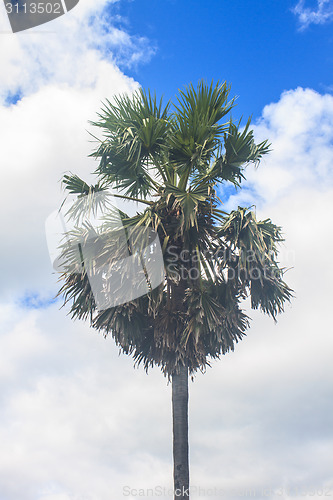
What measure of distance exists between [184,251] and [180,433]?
14.0 ft

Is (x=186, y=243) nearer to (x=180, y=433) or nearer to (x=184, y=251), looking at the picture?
(x=184, y=251)

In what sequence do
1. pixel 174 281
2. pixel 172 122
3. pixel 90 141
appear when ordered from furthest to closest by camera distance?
pixel 90 141
pixel 172 122
pixel 174 281

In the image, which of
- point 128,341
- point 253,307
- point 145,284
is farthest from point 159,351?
point 253,307

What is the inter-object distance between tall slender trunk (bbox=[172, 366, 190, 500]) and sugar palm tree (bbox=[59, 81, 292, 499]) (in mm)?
23

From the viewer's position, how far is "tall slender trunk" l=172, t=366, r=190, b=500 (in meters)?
10.7

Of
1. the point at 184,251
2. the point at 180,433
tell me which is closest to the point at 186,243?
the point at 184,251

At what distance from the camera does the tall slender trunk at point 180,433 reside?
10703mm

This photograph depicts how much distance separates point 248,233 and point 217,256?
98 cm

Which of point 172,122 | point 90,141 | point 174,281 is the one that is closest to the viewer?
point 174,281

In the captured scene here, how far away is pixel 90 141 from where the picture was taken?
1262 cm

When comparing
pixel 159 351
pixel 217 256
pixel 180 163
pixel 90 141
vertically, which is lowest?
pixel 159 351

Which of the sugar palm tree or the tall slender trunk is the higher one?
the sugar palm tree

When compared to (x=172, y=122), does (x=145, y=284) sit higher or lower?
lower

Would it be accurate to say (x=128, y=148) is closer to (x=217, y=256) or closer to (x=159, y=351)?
(x=217, y=256)
